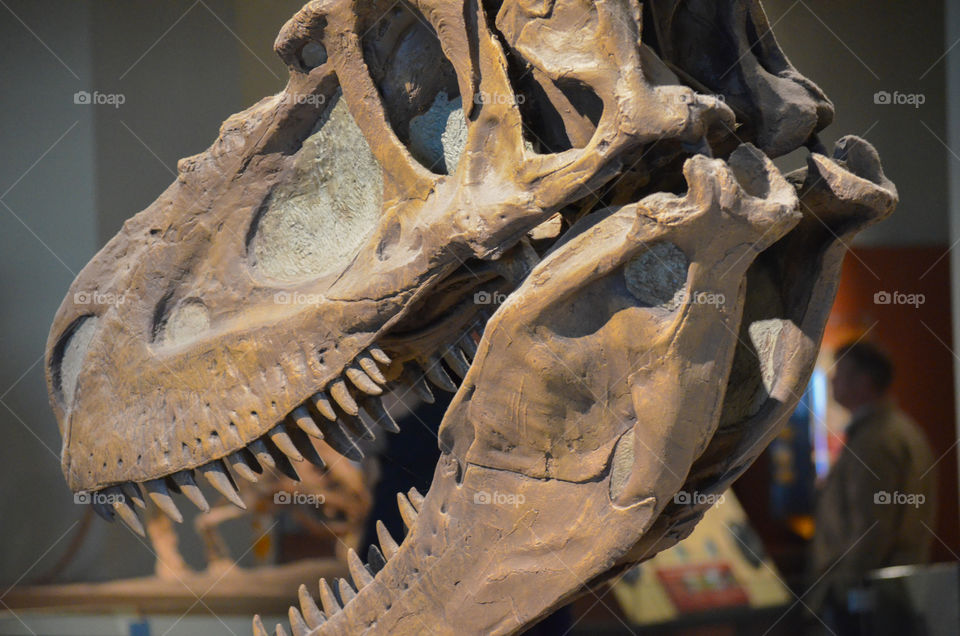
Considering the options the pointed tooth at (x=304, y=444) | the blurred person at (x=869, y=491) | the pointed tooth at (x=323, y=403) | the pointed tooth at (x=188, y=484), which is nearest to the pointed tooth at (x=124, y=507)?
the pointed tooth at (x=188, y=484)

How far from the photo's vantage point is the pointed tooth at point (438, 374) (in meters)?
2.00

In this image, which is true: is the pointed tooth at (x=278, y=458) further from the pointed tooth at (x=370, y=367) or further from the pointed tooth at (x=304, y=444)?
the pointed tooth at (x=370, y=367)

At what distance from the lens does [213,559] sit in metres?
3.33

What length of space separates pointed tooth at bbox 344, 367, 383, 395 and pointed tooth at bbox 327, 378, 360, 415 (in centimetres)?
2

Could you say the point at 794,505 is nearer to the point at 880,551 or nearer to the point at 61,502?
the point at 880,551

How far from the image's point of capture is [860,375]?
10.4 feet

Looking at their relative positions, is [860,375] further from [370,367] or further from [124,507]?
[124,507]

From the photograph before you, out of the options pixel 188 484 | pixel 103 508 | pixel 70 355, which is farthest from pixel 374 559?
pixel 70 355

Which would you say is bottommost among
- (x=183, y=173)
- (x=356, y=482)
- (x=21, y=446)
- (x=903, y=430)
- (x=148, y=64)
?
(x=903, y=430)

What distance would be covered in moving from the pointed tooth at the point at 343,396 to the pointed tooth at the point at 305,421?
68 mm

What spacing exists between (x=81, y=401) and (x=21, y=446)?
5.09ft

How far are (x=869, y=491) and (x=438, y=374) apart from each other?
1804 mm

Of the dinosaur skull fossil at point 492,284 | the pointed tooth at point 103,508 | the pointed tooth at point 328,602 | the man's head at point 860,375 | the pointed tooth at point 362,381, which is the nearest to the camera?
the dinosaur skull fossil at point 492,284

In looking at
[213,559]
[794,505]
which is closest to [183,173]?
[213,559]
